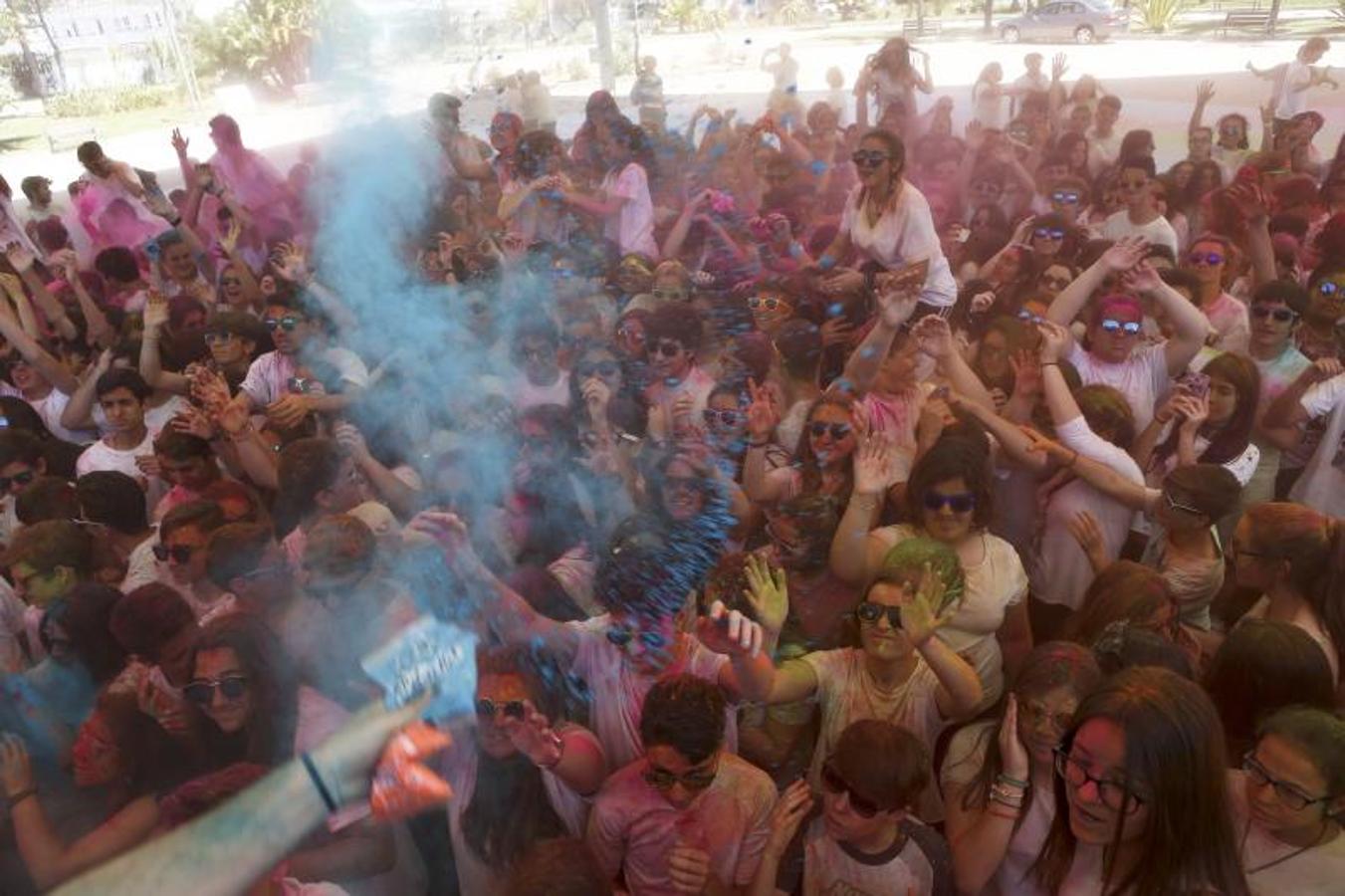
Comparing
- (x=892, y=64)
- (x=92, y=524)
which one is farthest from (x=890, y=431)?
(x=892, y=64)

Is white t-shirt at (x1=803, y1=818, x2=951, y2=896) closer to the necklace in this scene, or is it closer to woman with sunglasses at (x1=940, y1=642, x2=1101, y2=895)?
woman with sunglasses at (x1=940, y1=642, x2=1101, y2=895)

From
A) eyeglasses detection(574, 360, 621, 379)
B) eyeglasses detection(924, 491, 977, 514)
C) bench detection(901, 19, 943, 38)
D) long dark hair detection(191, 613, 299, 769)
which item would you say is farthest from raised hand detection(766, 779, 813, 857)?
bench detection(901, 19, 943, 38)

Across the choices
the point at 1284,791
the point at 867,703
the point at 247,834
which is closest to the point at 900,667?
the point at 867,703

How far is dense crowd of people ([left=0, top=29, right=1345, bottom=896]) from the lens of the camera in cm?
187

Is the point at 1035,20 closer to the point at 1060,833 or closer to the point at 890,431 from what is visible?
the point at 890,431

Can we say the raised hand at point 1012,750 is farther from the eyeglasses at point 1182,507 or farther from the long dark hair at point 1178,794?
the eyeglasses at point 1182,507

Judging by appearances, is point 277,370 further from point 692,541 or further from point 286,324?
point 692,541

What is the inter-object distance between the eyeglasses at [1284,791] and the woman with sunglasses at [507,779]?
1.34 m

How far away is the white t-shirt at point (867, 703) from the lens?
219 centimetres

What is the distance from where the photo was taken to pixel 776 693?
2.19m

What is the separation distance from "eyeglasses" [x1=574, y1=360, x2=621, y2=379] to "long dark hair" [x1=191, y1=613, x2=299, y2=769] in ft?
4.90

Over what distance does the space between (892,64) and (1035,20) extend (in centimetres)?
689

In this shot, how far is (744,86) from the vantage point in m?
9.10

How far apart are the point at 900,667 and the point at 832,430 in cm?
88
